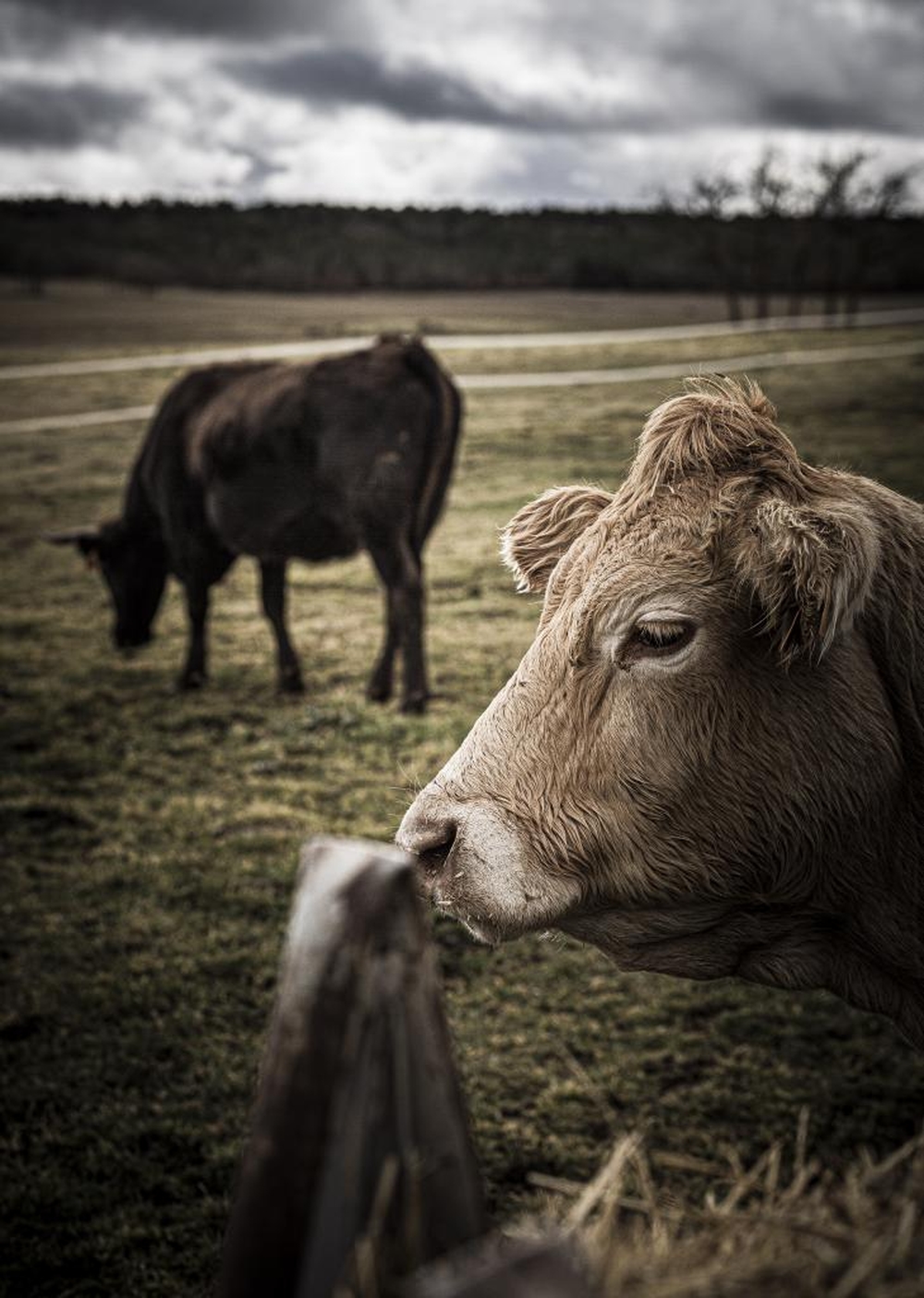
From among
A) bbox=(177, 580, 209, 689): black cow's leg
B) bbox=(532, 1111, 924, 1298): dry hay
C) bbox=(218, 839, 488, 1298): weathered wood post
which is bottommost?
bbox=(177, 580, 209, 689): black cow's leg

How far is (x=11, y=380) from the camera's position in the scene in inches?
1106

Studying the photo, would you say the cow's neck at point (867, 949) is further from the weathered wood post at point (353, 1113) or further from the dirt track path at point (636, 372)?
the dirt track path at point (636, 372)

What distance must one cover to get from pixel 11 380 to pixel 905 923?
30.7m

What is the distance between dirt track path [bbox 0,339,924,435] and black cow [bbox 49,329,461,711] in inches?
631

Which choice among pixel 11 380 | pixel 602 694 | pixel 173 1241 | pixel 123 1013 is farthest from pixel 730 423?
pixel 11 380

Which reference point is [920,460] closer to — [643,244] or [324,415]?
[324,415]

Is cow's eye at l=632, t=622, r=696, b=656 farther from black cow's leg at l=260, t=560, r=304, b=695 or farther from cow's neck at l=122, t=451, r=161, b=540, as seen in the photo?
cow's neck at l=122, t=451, r=161, b=540

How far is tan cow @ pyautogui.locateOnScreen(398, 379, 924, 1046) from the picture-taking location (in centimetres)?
191

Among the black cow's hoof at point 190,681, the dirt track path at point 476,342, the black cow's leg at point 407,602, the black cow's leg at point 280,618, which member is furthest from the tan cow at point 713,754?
the dirt track path at point 476,342

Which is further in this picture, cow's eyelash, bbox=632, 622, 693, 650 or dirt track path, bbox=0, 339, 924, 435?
dirt track path, bbox=0, 339, 924, 435

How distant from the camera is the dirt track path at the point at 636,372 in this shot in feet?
79.0

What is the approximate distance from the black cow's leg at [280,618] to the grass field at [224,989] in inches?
7.4

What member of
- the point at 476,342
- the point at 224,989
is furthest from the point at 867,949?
the point at 476,342

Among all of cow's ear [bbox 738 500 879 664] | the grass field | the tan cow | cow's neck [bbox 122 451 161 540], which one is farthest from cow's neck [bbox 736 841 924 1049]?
cow's neck [bbox 122 451 161 540]
